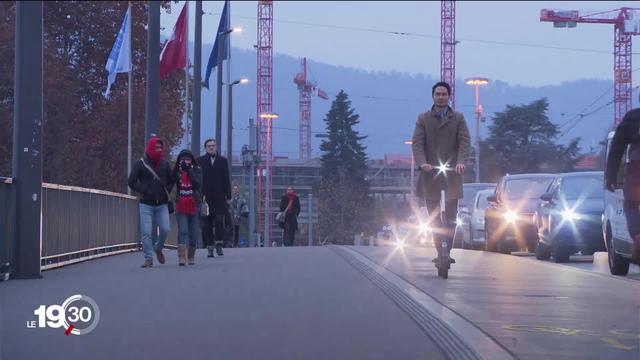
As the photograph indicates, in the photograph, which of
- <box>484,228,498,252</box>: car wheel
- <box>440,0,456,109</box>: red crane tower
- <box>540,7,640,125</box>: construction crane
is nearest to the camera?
<box>484,228,498,252</box>: car wheel

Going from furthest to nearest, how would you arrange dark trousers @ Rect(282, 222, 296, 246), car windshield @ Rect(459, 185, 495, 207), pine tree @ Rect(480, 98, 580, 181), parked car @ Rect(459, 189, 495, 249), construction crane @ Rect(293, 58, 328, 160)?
construction crane @ Rect(293, 58, 328, 160) < pine tree @ Rect(480, 98, 580, 181) < car windshield @ Rect(459, 185, 495, 207) < dark trousers @ Rect(282, 222, 296, 246) < parked car @ Rect(459, 189, 495, 249)

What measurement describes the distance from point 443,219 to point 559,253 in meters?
7.34

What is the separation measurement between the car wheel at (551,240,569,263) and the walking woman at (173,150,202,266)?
6.42m

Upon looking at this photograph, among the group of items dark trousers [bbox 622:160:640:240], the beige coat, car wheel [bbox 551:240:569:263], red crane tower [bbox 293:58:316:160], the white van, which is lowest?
car wheel [bbox 551:240:569:263]

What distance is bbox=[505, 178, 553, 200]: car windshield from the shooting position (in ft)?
78.3

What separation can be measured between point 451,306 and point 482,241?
18.7 meters

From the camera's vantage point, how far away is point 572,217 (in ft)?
59.8

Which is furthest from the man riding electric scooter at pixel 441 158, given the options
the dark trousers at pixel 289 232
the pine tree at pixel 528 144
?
the pine tree at pixel 528 144

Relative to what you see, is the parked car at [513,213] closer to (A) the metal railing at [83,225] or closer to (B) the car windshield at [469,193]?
(B) the car windshield at [469,193]

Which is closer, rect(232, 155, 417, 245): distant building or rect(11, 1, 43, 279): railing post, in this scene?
rect(11, 1, 43, 279): railing post

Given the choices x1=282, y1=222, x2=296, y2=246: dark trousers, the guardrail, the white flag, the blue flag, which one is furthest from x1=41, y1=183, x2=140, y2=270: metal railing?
the blue flag

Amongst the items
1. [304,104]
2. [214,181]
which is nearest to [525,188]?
[214,181]

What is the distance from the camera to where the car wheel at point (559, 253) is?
18172 mm

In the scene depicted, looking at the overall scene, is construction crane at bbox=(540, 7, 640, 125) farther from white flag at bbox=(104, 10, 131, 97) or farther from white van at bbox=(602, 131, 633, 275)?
white van at bbox=(602, 131, 633, 275)
